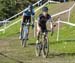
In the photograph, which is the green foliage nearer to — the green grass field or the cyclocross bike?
the green grass field

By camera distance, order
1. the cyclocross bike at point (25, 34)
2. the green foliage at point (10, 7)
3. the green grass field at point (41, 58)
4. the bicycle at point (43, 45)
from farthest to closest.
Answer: the green foliage at point (10, 7), the cyclocross bike at point (25, 34), the bicycle at point (43, 45), the green grass field at point (41, 58)

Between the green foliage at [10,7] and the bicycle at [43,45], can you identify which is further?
the green foliage at [10,7]

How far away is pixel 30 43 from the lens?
Answer: 19.7m

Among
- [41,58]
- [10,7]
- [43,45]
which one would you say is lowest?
[41,58]

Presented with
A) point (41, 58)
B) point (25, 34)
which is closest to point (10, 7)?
point (25, 34)

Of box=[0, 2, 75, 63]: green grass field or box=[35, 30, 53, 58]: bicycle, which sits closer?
box=[0, 2, 75, 63]: green grass field

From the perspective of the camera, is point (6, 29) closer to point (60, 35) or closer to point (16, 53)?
point (60, 35)

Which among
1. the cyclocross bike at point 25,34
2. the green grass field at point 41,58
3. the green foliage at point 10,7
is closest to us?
the green grass field at point 41,58

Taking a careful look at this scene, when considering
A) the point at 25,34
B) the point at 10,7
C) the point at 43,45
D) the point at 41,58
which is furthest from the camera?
the point at 10,7

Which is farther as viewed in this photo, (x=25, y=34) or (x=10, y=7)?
(x=10, y=7)

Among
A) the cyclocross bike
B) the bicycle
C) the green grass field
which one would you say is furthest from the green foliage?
the bicycle

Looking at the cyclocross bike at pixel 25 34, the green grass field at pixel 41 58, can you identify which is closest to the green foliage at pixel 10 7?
the green grass field at pixel 41 58

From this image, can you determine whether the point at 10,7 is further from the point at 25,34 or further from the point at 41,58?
the point at 41,58

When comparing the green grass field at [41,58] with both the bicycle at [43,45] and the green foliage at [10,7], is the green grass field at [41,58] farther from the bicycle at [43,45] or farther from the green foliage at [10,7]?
the green foliage at [10,7]
